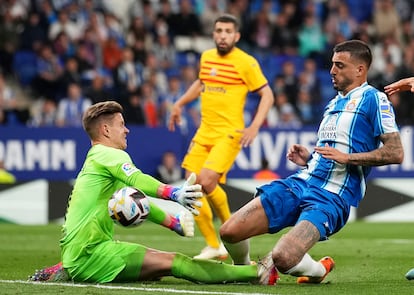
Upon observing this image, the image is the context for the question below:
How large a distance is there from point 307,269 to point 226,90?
3937 mm

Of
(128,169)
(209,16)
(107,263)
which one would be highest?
(209,16)

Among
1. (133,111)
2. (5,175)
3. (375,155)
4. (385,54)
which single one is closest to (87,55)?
(133,111)

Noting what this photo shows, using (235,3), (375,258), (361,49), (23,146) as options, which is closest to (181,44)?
(235,3)

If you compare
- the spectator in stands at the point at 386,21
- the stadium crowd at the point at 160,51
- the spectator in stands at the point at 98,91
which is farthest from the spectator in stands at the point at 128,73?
the spectator in stands at the point at 386,21

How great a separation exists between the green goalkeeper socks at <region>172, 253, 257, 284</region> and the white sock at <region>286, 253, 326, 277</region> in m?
0.31

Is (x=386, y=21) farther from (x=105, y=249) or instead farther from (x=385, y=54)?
(x=105, y=249)

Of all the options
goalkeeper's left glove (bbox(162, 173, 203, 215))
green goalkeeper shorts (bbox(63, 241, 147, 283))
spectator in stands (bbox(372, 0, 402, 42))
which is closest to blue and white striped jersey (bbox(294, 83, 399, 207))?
goalkeeper's left glove (bbox(162, 173, 203, 215))

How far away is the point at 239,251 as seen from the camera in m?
9.01

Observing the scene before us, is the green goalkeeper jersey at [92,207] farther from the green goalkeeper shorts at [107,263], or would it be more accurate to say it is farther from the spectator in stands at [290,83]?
the spectator in stands at [290,83]

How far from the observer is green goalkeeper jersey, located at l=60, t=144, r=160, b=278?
26.2 feet

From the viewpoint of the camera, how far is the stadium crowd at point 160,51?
20516 millimetres

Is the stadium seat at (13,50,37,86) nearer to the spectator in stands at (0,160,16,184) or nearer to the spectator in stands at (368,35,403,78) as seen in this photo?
the spectator in stands at (0,160,16,184)

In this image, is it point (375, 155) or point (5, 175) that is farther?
point (5, 175)

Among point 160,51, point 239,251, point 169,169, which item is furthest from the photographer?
point 160,51
